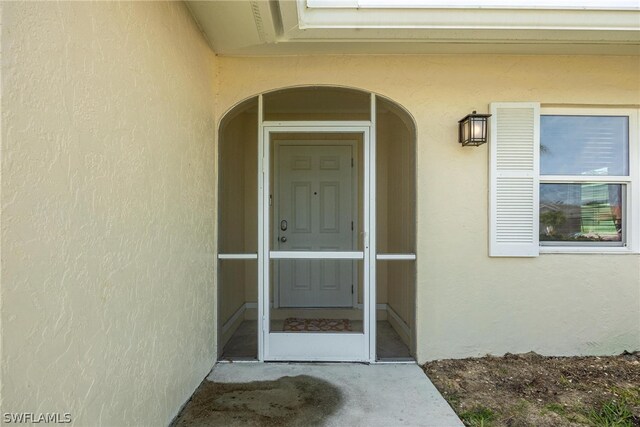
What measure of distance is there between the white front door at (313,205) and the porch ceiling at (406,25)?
1.24 meters

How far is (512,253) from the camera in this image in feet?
10.1

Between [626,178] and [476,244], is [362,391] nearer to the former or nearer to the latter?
[476,244]

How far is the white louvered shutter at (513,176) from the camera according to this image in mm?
3092

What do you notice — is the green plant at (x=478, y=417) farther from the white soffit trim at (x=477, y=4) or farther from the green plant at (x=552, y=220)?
the white soffit trim at (x=477, y=4)

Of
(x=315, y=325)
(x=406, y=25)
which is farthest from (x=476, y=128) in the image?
(x=315, y=325)

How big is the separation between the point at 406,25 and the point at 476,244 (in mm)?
1926

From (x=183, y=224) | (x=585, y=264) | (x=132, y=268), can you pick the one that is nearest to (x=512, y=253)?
(x=585, y=264)

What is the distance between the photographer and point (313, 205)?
4.14 m

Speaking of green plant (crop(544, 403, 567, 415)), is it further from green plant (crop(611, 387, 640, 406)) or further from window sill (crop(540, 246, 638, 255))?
window sill (crop(540, 246, 638, 255))

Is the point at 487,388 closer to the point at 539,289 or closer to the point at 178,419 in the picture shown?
the point at 539,289

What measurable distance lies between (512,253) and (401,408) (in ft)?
5.45

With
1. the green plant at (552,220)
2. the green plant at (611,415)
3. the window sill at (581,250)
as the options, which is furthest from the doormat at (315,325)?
the green plant at (552,220)

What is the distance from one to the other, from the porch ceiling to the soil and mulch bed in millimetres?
2710

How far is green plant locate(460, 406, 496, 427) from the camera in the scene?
2.25 m
